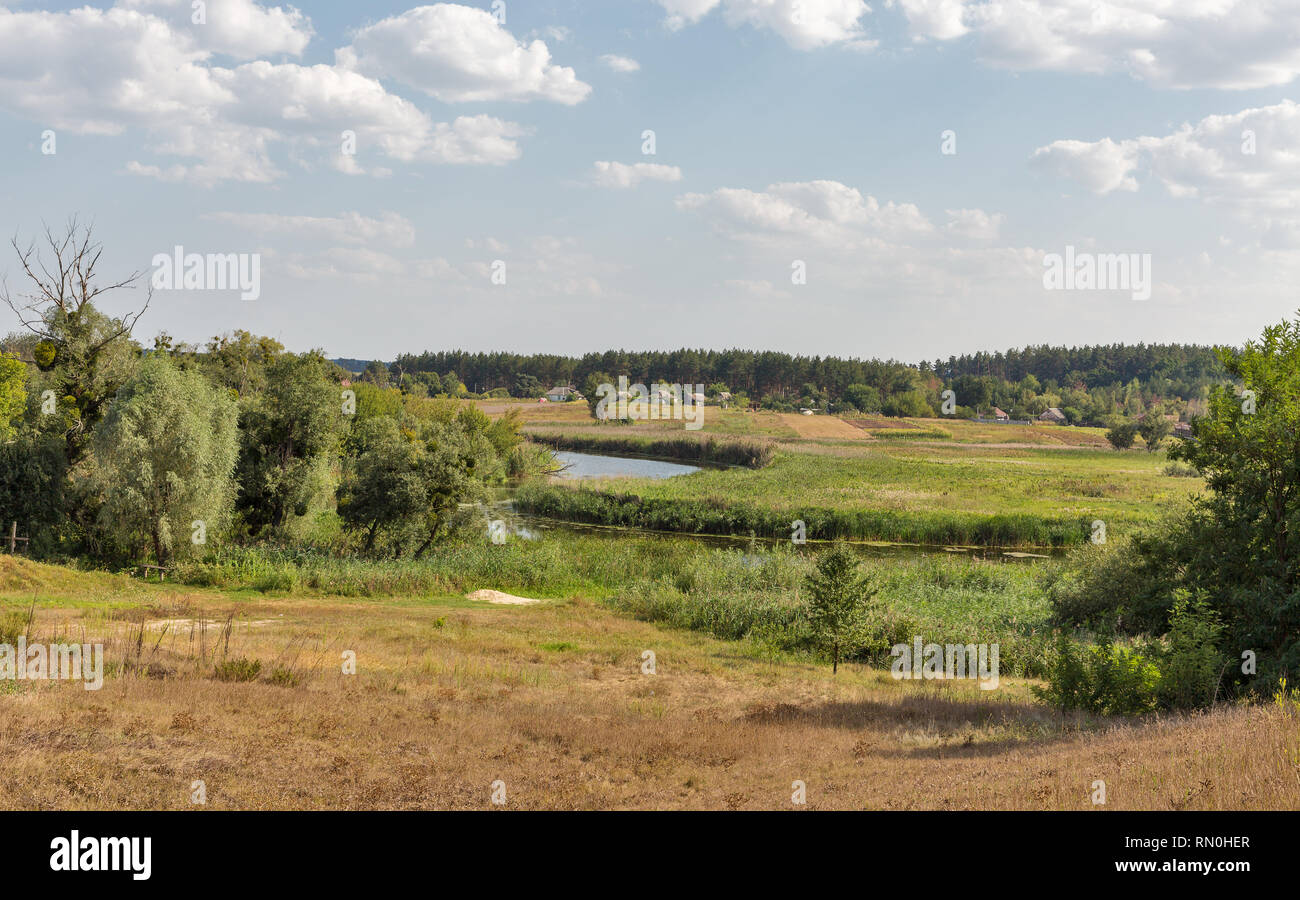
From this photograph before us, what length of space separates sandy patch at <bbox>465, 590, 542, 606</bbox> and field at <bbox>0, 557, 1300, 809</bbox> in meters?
8.47

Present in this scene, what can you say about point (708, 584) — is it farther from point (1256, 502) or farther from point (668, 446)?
point (668, 446)

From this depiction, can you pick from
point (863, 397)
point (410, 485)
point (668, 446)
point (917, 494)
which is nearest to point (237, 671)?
point (410, 485)

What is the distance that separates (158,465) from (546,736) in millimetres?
30110

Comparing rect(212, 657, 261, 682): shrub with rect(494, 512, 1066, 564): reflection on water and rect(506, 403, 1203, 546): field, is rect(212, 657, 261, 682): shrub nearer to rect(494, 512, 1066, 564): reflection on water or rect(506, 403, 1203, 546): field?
rect(494, 512, 1066, 564): reflection on water

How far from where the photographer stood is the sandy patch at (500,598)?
3425 cm

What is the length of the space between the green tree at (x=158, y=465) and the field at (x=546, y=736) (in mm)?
10918

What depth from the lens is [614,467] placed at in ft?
329

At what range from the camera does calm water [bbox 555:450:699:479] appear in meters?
90.5

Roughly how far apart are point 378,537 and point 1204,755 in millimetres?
38651

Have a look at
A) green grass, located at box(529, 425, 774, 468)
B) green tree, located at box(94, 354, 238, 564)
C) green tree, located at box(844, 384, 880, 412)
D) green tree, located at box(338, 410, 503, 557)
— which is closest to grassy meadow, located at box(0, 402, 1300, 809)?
green tree, located at box(338, 410, 503, 557)

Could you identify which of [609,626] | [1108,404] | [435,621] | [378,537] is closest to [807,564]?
[609,626]

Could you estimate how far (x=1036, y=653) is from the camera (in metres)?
26.2
